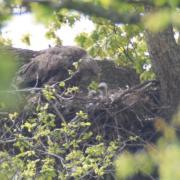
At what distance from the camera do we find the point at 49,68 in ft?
21.9

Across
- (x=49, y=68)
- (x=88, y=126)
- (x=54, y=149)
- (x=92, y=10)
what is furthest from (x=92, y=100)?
(x=92, y=10)

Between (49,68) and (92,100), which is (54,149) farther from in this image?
(49,68)

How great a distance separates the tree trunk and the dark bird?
3.30 ft

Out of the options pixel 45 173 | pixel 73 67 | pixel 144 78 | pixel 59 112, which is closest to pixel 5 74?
pixel 45 173

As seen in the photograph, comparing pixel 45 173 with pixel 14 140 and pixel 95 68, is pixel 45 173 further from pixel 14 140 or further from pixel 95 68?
pixel 95 68

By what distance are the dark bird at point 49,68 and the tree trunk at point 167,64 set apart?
39.6 inches

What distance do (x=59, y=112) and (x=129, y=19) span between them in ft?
14.3

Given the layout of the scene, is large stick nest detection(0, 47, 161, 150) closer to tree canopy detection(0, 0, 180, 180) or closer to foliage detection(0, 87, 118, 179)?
tree canopy detection(0, 0, 180, 180)

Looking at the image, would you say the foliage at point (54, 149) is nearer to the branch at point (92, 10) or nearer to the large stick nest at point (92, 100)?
the large stick nest at point (92, 100)

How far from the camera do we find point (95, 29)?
910cm

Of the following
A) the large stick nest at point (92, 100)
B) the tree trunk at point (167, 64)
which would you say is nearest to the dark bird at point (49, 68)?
the large stick nest at point (92, 100)

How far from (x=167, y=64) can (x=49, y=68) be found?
131cm

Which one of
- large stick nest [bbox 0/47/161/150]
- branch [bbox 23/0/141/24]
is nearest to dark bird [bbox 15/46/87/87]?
large stick nest [bbox 0/47/161/150]

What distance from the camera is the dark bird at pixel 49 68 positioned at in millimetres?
6672
